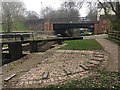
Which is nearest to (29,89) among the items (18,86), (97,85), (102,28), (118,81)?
(18,86)

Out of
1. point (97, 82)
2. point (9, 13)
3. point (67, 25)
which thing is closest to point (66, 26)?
point (67, 25)

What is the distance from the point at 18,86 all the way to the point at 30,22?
6021cm

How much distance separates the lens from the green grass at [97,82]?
384 inches

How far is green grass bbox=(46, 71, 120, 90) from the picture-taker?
9.76 m

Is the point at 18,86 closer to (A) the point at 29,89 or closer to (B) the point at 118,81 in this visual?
(A) the point at 29,89

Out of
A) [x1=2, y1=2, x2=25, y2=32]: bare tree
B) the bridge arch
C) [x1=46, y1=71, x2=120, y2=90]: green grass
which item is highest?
[x1=2, y1=2, x2=25, y2=32]: bare tree

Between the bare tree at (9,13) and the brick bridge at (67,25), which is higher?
the bare tree at (9,13)

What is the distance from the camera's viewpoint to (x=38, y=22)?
226 ft

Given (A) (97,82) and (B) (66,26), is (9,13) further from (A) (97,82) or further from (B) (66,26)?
(A) (97,82)

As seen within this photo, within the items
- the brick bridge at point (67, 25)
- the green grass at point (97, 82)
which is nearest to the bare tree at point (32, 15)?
the brick bridge at point (67, 25)

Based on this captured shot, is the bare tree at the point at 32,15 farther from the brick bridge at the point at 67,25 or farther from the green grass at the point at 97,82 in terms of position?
the green grass at the point at 97,82

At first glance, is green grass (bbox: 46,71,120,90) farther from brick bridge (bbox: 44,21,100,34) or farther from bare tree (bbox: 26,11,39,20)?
Answer: bare tree (bbox: 26,11,39,20)

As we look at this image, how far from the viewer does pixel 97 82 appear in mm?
10242

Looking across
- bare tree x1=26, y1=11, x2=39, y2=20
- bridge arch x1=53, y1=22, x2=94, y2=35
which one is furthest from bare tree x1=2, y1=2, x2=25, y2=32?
bare tree x1=26, y1=11, x2=39, y2=20
